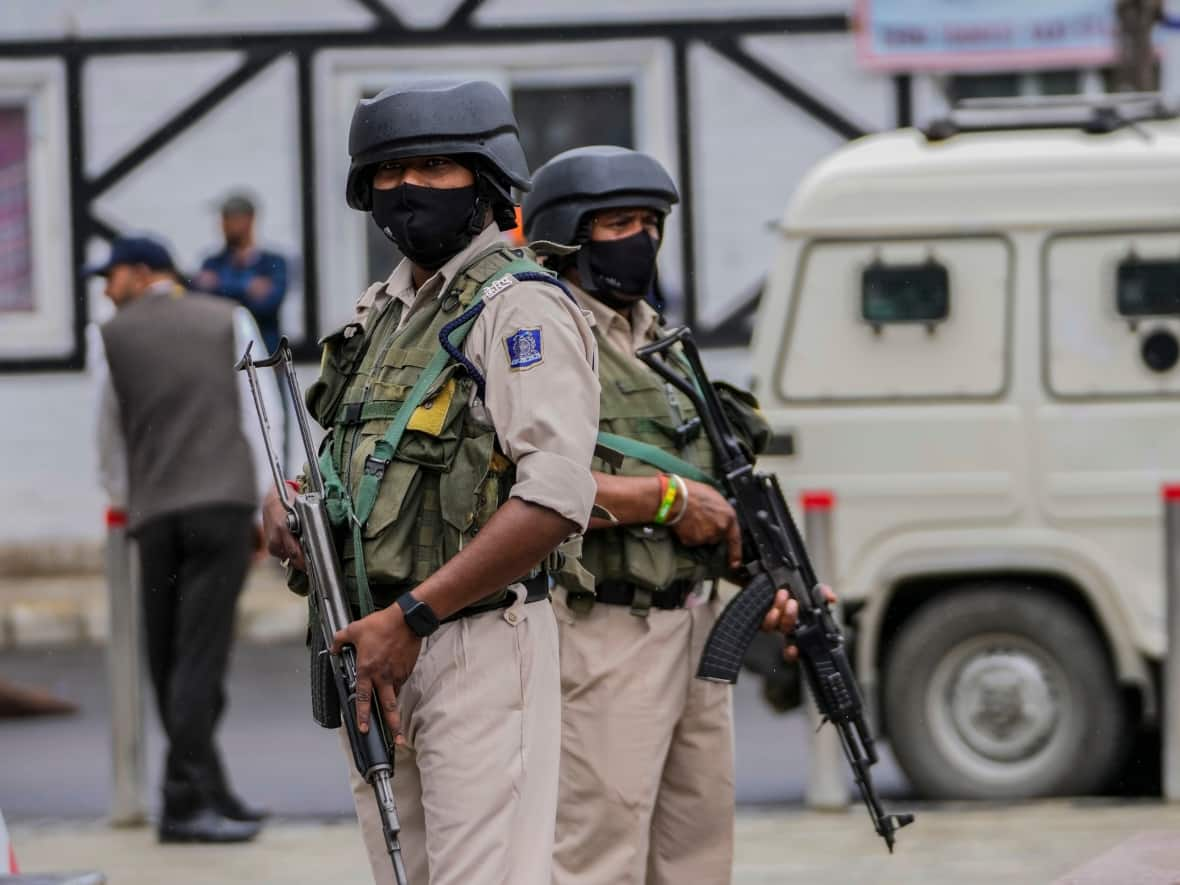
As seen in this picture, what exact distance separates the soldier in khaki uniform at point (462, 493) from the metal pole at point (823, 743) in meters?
3.49

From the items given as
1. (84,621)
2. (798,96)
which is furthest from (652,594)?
(798,96)

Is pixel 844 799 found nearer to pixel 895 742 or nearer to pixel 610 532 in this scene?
pixel 895 742

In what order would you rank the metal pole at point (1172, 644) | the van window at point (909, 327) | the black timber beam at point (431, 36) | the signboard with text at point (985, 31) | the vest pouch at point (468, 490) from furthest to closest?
the black timber beam at point (431, 36)
the signboard with text at point (985, 31)
the van window at point (909, 327)
the metal pole at point (1172, 644)
the vest pouch at point (468, 490)

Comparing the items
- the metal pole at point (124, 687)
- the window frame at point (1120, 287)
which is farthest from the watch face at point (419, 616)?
the window frame at point (1120, 287)

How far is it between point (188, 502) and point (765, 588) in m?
2.61

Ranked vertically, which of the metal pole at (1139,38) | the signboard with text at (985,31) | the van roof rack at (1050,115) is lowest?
the van roof rack at (1050,115)

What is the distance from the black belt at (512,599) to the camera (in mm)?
3697

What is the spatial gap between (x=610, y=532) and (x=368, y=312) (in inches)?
37.0

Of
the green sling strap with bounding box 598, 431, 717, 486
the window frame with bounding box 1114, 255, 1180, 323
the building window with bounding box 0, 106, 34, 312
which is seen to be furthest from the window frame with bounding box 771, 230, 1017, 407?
the building window with bounding box 0, 106, 34, 312

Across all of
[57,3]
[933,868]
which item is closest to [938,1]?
[57,3]

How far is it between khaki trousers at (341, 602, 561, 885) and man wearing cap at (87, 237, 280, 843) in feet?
10.8

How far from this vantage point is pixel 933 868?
6363mm

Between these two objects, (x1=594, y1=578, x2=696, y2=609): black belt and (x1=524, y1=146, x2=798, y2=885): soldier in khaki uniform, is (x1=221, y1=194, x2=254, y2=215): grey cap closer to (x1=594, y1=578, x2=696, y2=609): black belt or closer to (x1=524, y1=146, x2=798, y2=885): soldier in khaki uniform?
(x1=524, y1=146, x2=798, y2=885): soldier in khaki uniform

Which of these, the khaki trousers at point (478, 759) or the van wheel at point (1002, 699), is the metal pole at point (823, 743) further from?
the khaki trousers at point (478, 759)
